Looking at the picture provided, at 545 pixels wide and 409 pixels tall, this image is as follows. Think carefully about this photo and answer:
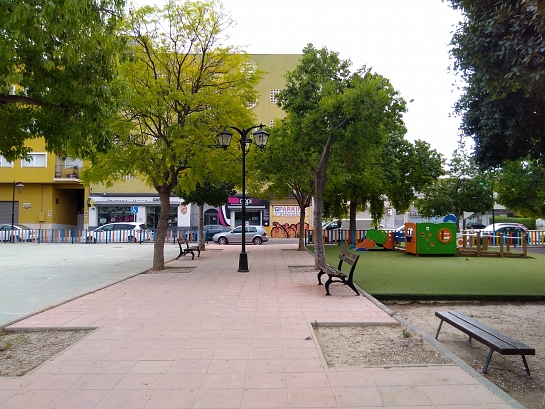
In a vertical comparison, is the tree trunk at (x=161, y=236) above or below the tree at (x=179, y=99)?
below

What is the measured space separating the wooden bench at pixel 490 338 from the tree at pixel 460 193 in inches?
1019

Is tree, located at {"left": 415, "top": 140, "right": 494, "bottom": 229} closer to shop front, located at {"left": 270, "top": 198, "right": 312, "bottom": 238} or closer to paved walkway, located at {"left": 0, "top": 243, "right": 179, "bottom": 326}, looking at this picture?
shop front, located at {"left": 270, "top": 198, "right": 312, "bottom": 238}

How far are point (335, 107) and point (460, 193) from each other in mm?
23035

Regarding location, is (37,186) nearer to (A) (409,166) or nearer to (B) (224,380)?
(A) (409,166)

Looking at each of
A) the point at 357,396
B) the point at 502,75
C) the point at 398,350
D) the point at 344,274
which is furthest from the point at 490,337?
the point at 344,274

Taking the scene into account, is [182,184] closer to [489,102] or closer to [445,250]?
[489,102]

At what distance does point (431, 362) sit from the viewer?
472 cm

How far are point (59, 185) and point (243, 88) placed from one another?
32767mm

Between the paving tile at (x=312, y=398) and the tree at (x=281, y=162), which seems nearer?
the paving tile at (x=312, y=398)

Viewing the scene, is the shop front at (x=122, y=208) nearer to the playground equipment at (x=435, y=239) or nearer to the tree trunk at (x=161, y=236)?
the tree trunk at (x=161, y=236)

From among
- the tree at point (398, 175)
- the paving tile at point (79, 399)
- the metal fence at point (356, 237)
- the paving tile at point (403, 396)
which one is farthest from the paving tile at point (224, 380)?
the metal fence at point (356, 237)

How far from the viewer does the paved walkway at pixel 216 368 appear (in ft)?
12.3

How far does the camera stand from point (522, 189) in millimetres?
28641

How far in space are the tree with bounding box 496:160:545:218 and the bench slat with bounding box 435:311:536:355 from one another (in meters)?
24.1
